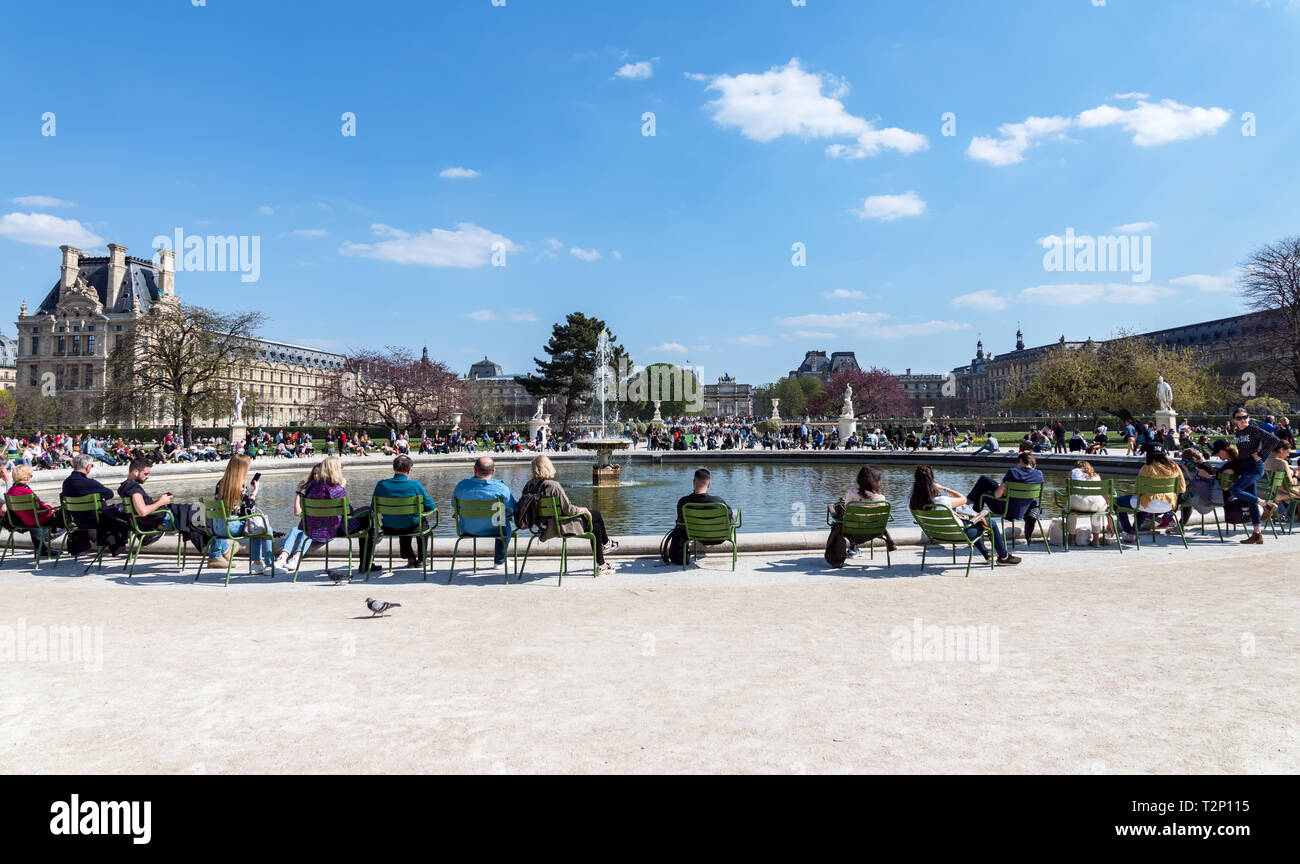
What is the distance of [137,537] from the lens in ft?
30.7

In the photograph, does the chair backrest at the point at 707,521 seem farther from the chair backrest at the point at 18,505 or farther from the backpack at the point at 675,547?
the chair backrest at the point at 18,505

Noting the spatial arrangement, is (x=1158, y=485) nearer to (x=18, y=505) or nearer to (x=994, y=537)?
(x=994, y=537)

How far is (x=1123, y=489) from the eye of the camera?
711 inches

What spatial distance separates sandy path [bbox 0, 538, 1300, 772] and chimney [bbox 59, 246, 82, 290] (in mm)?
114708

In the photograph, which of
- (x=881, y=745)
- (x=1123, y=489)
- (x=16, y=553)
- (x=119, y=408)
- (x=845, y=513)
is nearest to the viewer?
(x=881, y=745)

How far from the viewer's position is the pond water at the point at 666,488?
47.2 ft

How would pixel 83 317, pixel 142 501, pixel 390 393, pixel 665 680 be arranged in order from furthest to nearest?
pixel 83 317, pixel 390 393, pixel 142 501, pixel 665 680

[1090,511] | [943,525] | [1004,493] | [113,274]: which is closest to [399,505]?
[943,525]

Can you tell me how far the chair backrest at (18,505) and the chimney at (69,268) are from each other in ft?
364

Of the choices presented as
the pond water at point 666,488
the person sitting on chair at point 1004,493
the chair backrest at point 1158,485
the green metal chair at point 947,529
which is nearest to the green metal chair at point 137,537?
the pond water at point 666,488

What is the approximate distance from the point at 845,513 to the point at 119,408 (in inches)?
2084

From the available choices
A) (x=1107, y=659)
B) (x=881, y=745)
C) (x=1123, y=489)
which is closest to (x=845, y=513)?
(x=1107, y=659)

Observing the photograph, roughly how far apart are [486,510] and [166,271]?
11129 cm
